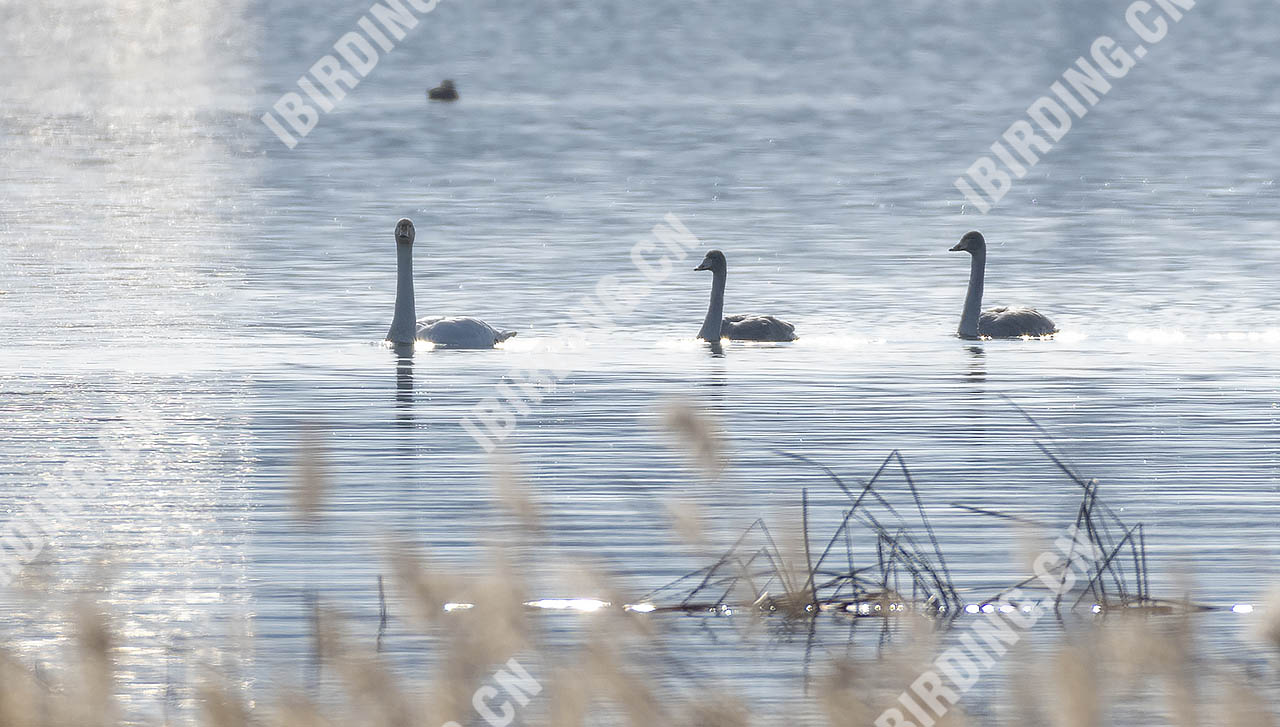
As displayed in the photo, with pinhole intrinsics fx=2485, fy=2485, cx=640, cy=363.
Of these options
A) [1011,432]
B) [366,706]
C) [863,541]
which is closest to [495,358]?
[1011,432]

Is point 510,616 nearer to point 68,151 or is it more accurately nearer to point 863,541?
point 863,541

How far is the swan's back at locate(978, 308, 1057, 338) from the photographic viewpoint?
23641 millimetres

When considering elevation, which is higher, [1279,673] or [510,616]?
[510,616]

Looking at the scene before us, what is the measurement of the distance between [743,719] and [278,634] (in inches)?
146

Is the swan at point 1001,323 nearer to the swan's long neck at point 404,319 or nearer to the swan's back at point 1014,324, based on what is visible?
the swan's back at point 1014,324

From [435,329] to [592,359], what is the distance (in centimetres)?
190

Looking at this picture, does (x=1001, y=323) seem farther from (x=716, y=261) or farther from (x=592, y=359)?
(x=592, y=359)

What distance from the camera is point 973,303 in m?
24.3

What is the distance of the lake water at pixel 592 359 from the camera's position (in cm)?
1062

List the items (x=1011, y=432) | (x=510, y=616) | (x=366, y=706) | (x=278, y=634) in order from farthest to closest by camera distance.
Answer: (x=1011, y=432) < (x=278, y=634) < (x=366, y=706) < (x=510, y=616)

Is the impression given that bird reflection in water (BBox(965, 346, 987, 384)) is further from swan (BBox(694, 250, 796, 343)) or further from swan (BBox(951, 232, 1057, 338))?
swan (BBox(694, 250, 796, 343))

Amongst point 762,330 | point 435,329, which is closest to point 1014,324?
point 762,330

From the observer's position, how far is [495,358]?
2106 centimetres

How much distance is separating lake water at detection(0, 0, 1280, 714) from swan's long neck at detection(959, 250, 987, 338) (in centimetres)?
36
